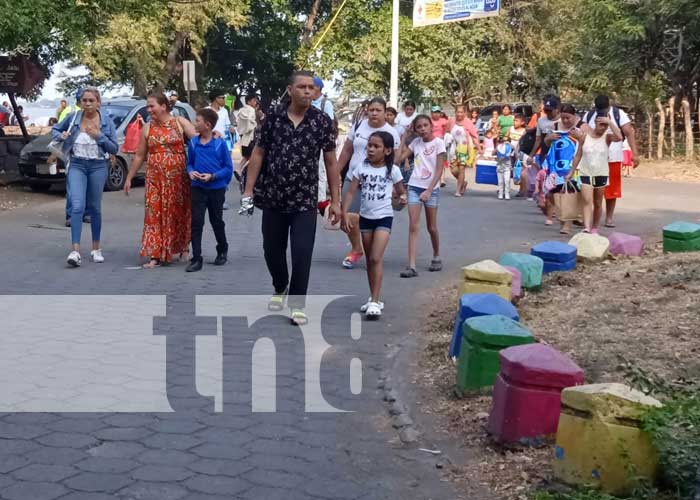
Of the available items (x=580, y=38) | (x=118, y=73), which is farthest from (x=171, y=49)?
(x=580, y=38)

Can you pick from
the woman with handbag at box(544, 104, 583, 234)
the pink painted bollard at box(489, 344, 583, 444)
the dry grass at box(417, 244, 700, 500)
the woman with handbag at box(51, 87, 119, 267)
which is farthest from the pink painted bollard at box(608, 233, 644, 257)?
the pink painted bollard at box(489, 344, 583, 444)

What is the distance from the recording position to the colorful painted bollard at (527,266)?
8586 mm

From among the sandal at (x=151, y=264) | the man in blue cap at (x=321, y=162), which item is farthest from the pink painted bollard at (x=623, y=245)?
the sandal at (x=151, y=264)

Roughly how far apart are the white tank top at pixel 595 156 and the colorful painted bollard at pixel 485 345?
7.04 meters

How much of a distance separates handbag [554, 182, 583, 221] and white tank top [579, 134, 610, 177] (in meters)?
0.65

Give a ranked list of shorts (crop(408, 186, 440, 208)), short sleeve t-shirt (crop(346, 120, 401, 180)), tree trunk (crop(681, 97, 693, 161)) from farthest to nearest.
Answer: tree trunk (crop(681, 97, 693, 161))
shorts (crop(408, 186, 440, 208))
short sleeve t-shirt (crop(346, 120, 401, 180))

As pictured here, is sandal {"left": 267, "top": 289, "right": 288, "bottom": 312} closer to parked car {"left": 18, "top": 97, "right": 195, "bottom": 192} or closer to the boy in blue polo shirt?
the boy in blue polo shirt

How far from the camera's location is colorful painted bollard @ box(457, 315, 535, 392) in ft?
18.0

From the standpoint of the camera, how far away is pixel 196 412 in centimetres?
540

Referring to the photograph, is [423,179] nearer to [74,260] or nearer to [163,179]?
[163,179]

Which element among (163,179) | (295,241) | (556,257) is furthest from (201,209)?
(556,257)

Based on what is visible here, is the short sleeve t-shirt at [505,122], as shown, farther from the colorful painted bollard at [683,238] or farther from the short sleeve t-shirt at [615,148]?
the colorful painted bollard at [683,238]

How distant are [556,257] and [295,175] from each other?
10.9 feet

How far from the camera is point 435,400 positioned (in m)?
5.80
